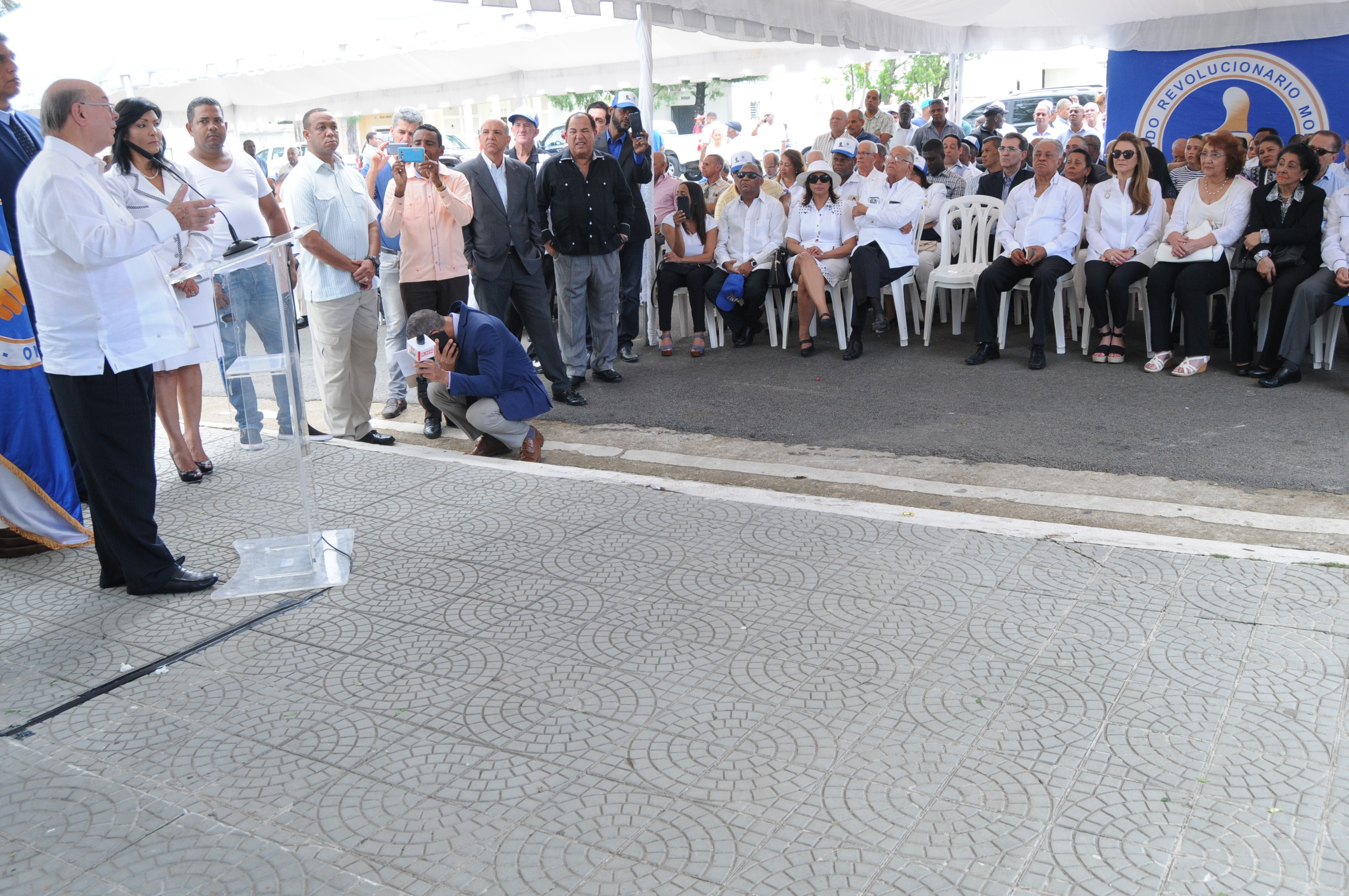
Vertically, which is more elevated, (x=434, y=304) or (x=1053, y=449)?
(x=434, y=304)

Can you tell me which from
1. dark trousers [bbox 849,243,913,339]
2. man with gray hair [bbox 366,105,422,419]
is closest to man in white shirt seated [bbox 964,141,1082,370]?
dark trousers [bbox 849,243,913,339]

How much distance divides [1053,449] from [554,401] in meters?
3.58

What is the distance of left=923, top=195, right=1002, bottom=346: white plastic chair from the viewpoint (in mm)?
8422

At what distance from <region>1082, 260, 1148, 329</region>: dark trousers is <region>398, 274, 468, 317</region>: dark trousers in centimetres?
469

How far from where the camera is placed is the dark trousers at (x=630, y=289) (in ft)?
28.8

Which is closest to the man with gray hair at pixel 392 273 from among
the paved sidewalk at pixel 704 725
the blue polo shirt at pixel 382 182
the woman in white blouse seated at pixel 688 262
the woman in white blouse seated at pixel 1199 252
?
the blue polo shirt at pixel 382 182

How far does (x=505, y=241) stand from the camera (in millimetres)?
7066

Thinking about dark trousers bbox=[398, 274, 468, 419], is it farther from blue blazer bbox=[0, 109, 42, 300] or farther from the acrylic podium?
blue blazer bbox=[0, 109, 42, 300]

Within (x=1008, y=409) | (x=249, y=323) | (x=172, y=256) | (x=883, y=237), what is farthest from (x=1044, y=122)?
(x=172, y=256)

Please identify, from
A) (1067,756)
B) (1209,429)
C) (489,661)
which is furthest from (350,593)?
(1209,429)

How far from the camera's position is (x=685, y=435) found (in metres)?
6.66

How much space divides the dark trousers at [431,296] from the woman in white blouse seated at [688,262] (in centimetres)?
237

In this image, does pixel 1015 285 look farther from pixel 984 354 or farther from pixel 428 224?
pixel 428 224

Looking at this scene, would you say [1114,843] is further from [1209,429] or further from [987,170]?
[987,170]
